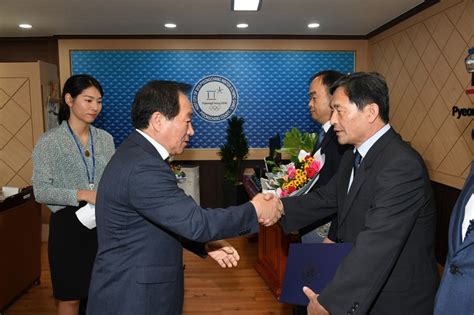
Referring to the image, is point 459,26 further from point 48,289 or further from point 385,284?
point 48,289

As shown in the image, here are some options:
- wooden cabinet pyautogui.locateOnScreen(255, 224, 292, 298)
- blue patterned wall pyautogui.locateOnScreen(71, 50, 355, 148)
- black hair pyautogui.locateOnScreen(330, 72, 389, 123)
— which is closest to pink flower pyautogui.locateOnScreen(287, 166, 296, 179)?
wooden cabinet pyautogui.locateOnScreen(255, 224, 292, 298)

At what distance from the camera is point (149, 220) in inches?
64.9

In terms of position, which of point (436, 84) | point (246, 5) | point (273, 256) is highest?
point (246, 5)

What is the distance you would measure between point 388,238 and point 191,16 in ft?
14.4

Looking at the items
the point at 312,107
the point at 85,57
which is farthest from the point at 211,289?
the point at 85,57

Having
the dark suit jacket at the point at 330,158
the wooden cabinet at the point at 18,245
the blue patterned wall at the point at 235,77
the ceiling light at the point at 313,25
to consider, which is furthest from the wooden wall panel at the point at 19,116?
the dark suit jacket at the point at 330,158

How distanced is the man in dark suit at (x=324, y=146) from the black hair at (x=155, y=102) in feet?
3.70

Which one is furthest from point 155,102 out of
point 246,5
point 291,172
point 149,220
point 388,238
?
point 246,5

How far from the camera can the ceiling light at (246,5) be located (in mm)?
4472

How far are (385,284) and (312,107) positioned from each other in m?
1.59

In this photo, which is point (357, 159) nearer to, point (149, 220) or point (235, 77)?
point (149, 220)

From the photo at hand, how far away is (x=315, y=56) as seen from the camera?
22.4 ft

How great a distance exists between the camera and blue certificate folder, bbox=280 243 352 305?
1.75 meters

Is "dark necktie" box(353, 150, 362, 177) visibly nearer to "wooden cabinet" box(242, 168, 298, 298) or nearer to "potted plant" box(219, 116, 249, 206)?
"wooden cabinet" box(242, 168, 298, 298)
